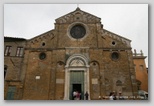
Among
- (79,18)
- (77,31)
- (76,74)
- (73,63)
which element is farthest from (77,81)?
(79,18)

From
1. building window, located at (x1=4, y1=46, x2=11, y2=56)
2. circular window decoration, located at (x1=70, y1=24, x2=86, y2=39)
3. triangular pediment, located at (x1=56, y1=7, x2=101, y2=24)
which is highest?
triangular pediment, located at (x1=56, y1=7, x2=101, y2=24)

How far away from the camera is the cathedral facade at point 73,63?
7230 millimetres

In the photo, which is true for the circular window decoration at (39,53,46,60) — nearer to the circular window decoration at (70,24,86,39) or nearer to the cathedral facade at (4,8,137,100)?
the cathedral facade at (4,8,137,100)

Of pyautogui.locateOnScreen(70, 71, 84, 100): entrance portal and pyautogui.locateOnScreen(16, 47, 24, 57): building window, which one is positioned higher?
pyautogui.locateOnScreen(16, 47, 24, 57): building window

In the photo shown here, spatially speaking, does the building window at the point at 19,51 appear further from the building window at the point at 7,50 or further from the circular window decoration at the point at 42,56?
the circular window decoration at the point at 42,56

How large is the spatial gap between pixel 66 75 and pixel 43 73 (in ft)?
2.56

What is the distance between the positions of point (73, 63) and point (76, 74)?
391mm

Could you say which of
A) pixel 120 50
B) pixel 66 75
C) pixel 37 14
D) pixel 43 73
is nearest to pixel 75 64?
pixel 66 75

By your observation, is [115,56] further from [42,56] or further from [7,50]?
[7,50]

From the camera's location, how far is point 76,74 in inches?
301

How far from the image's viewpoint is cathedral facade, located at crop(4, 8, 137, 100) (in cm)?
723

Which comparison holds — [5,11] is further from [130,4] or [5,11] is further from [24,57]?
[130,4]

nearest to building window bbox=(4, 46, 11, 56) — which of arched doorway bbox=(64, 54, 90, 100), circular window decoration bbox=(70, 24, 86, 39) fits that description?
arched doorway bbox=(64, 54, 90, 100)

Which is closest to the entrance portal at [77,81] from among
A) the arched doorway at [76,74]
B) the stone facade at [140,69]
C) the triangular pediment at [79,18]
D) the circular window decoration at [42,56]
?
the arched doorway at [76,74]
